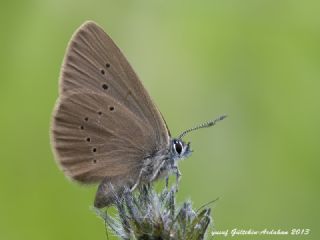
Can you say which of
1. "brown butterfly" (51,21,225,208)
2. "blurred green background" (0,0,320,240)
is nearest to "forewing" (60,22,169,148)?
"brown butterfly" (51,21,225,208)

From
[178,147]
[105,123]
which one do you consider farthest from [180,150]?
[105,123]

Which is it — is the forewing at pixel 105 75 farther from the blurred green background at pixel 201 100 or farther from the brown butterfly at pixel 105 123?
the blurred green background at pixel 201 100

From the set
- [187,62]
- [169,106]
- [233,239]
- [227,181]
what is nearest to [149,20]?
[187,62]

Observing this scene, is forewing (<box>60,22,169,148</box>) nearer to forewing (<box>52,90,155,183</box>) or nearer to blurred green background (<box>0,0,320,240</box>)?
forewing (<box>52,90,155,183</box>)

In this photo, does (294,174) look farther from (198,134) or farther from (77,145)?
(77,145)

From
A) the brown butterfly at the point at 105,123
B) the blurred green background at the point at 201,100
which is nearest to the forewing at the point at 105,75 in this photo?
the brown butterfly at the point at 105,123
